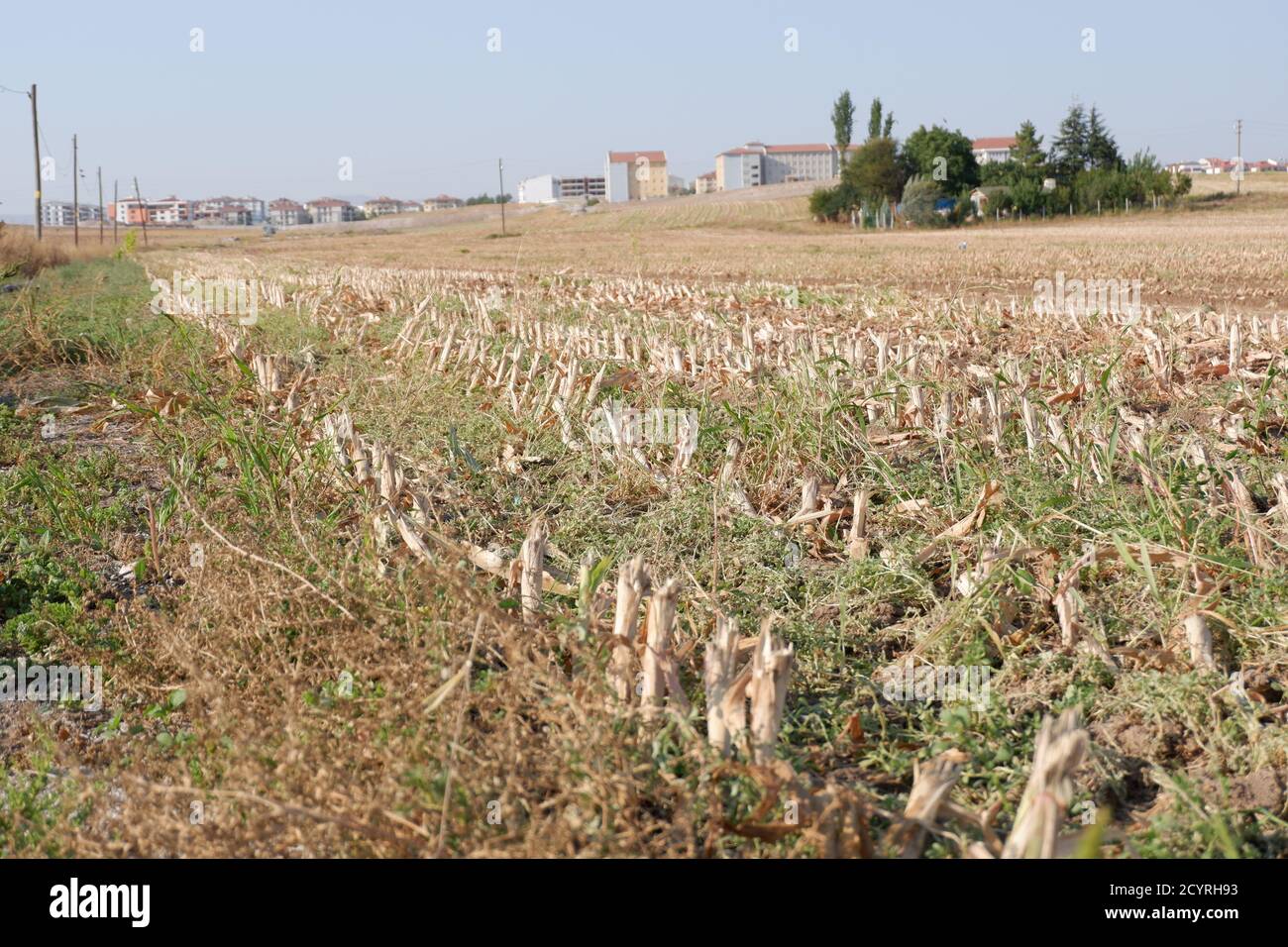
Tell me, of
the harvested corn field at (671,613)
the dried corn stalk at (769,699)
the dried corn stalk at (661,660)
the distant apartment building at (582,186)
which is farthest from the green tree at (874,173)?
the distant apartment building at (582,186)

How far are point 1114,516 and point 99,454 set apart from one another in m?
5.15

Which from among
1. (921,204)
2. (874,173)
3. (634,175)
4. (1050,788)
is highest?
(634,175)

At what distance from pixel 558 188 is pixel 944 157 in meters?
126

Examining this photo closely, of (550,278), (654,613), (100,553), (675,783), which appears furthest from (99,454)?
(550,278)

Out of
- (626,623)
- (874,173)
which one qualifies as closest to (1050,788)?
(626,623)

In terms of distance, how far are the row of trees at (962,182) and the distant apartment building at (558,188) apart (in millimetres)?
105958

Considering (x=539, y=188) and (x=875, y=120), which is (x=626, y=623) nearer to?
(x=875, y=120)

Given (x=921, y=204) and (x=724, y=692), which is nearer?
(x=724, y=692)

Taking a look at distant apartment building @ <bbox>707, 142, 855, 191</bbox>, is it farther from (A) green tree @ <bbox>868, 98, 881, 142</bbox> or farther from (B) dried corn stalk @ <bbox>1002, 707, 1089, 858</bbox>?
(B) dried corn stalk @ <bbox>1002, 707, 1089, 858</bbox>

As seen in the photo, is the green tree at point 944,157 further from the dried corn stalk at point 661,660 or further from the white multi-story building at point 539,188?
the white multi-story building at point 539,188

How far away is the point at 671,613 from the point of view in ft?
8.98

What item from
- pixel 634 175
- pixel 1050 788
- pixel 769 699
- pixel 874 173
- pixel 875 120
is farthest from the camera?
pixel 634 175
